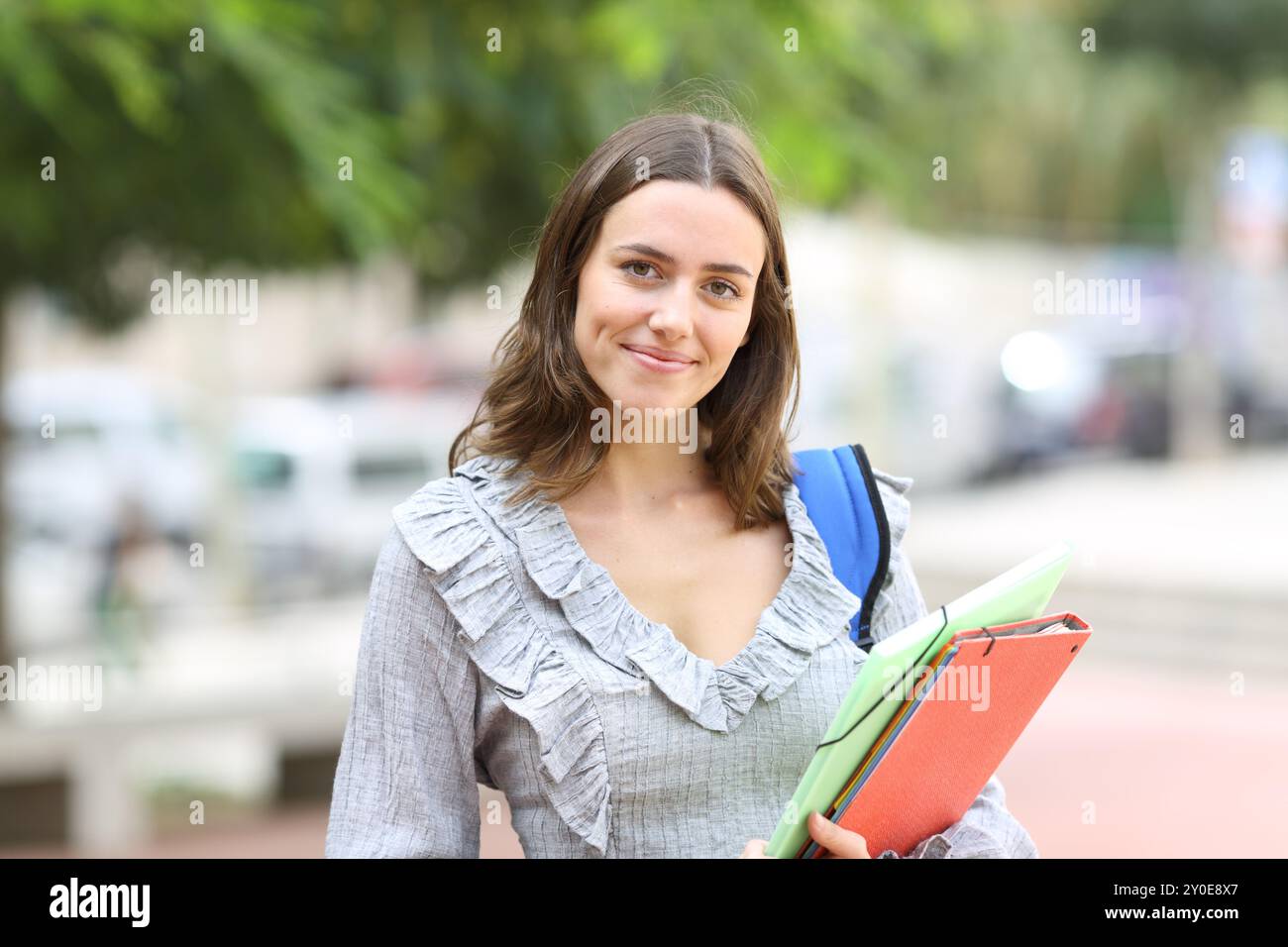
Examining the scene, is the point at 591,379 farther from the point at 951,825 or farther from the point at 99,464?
the point at 99,464

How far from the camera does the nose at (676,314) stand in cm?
191

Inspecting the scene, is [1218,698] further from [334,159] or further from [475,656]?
[475,656]

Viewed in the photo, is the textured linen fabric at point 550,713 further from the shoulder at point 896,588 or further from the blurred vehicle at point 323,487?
the blurred vehicle at point 323,487

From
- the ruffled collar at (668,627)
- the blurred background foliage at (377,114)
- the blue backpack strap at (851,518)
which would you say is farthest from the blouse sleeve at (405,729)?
the blurred background foliage at (377,114)

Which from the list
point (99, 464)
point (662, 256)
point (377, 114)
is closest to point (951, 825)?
point (662, 256)

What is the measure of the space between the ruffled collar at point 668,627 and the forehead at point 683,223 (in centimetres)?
36

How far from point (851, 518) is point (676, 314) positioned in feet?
1.36

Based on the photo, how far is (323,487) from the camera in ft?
48.4

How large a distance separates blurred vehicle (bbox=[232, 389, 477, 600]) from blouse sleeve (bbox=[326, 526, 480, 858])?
445 inches

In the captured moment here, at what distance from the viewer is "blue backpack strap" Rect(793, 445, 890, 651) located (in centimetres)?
205

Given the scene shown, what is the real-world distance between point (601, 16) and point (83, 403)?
42.9ft

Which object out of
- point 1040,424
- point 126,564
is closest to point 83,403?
point 126,564

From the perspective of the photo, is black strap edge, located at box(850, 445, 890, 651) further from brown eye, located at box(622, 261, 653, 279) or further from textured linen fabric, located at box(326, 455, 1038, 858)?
brown eye, located at box(622, 261, 653, 279)
